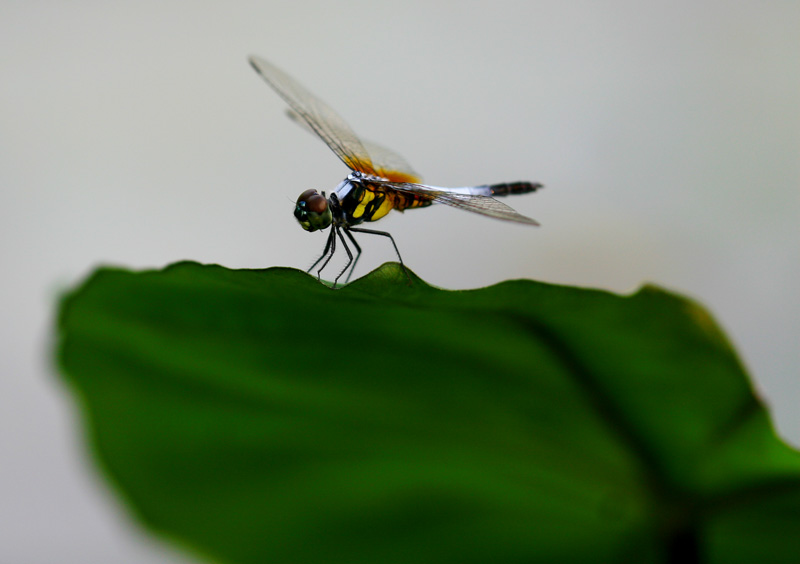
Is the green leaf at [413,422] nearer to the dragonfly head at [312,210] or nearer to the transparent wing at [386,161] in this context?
the dragonfly head at [312,210]

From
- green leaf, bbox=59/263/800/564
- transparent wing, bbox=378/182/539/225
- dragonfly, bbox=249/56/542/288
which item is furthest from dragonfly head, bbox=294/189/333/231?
green leaf, bbox=59/263/800/564

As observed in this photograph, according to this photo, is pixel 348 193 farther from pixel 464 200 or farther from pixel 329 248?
pixel 464 200

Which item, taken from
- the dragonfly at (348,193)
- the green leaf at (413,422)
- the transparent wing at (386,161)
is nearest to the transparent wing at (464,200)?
the dragonfly at (348,193)

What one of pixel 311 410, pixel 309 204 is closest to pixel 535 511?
pixel 311 410

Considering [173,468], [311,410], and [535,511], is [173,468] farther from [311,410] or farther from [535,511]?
[535,511]

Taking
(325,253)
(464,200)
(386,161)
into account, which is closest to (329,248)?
(325,253)

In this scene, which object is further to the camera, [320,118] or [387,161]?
[387,161]
